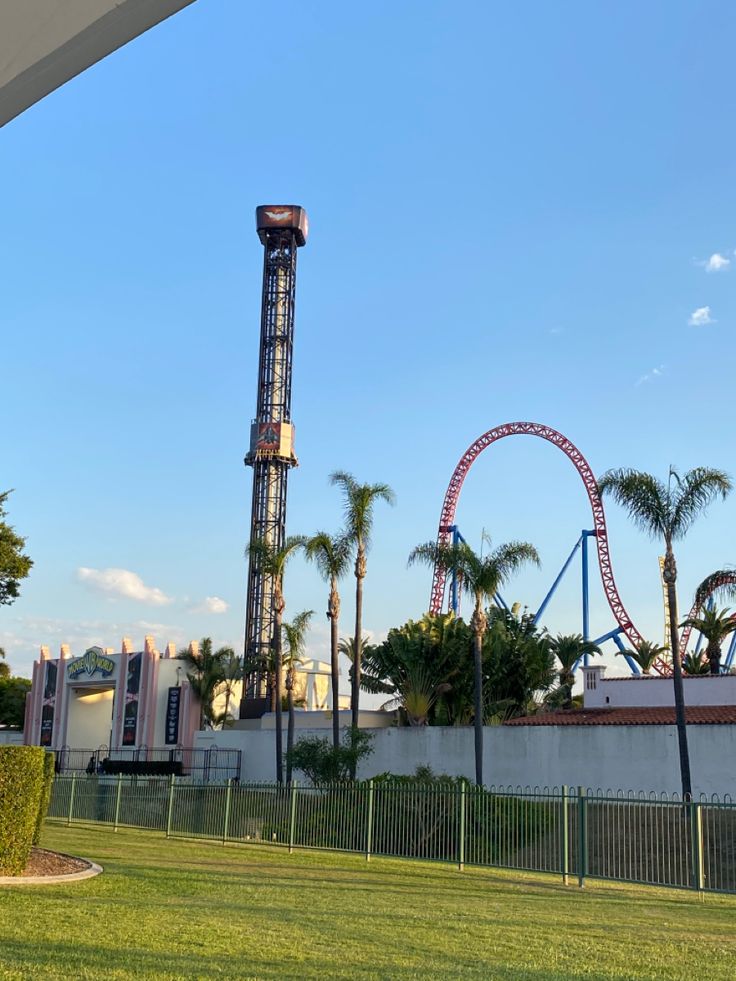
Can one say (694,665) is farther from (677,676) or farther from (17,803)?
(17,803)

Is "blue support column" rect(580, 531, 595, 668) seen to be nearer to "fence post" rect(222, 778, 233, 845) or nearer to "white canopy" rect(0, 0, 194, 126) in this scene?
"fence post" rect(222, 778, 233, 845)

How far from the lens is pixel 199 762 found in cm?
4791

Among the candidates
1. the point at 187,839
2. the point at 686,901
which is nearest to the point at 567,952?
the point at 686,901

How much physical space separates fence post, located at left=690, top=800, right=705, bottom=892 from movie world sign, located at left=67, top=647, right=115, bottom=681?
47.0 metres

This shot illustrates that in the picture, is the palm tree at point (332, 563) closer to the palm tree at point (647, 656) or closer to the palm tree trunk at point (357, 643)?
the palm tree trunk at point (357, 643)

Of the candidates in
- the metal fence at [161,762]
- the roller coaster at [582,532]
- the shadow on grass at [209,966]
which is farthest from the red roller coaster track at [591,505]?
the shadow on grass at [209,966]

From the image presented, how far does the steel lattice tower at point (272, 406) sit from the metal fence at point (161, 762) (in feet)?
55.8

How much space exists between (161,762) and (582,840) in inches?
1333

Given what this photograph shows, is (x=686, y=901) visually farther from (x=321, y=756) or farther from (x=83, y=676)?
(x=83, y=676)

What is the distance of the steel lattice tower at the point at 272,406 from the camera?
7556 centimetres

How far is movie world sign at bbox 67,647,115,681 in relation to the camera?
5869cm

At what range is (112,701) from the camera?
6222 centimetres

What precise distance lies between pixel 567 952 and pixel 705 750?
69.4 feet

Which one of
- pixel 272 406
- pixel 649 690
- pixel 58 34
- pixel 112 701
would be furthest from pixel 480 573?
pixel 272 406
